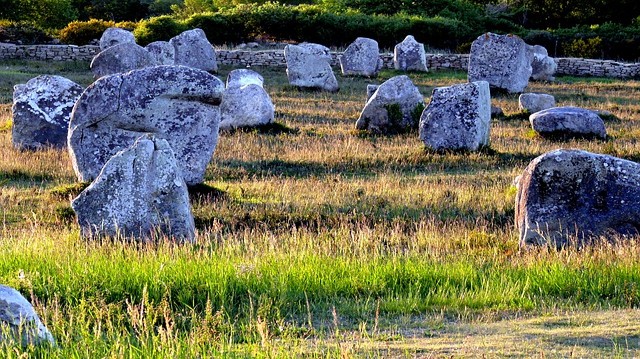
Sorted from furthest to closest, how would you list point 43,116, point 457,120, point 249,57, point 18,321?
point 249,57, point 457,120, point 43,116, point 18,321

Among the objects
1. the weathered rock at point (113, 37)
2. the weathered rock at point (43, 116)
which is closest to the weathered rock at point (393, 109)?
the weathered rock at point (43, 116)

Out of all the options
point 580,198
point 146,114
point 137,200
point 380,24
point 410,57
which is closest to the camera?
point 580,198

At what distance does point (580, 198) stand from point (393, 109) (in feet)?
40.0

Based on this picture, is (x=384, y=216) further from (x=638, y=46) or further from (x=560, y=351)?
(x=638, y=46)

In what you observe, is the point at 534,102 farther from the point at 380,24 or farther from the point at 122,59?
the point at 380,24

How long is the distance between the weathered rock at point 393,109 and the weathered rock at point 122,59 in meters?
9.52

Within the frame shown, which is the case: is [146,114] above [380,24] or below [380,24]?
above

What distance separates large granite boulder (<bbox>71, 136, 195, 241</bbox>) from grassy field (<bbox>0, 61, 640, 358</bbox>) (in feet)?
1.23

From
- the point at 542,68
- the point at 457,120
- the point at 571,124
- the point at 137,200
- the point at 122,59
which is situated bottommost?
the point at 542,68

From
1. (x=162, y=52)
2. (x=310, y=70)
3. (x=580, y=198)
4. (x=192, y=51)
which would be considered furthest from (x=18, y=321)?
(x=192, y=51)

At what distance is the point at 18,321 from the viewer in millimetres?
5418

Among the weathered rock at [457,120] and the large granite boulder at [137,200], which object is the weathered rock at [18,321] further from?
the weathered rock at [457,120]

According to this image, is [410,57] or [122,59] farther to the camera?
[410,57]

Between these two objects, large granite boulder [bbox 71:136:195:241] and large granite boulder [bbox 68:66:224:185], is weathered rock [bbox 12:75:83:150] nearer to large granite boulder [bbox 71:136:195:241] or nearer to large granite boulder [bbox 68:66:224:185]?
large granite boulder [bbox 68:66:224:185]
